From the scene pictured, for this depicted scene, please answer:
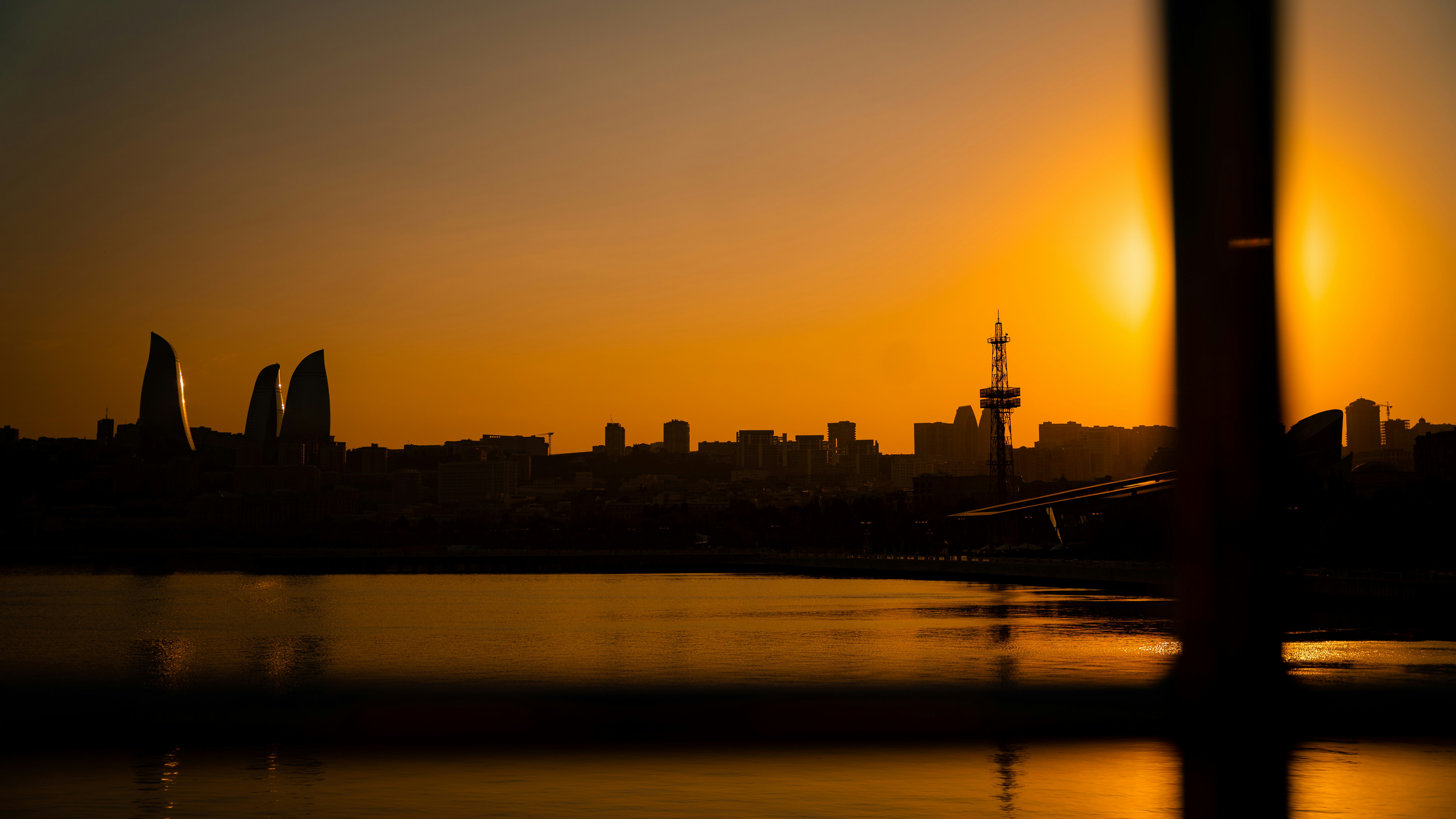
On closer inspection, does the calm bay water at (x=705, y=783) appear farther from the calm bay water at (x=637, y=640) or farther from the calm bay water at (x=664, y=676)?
the calm bay water at (x=637, y=640)

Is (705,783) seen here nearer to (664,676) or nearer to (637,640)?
(664,676)

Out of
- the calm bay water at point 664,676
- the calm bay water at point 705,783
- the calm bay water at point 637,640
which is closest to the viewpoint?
the calm bay water at point 705,783

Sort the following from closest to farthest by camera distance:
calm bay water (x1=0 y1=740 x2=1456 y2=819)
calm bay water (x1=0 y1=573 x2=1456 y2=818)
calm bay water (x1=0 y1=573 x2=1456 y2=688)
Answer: calm bay water (x1=0 y1=740 x2=1456 y2=819), calm bay water (x1=0 y1=573 x2=1456 y2=818), calm bay water (x1=0 y1=573 x2=1456 y2=688)

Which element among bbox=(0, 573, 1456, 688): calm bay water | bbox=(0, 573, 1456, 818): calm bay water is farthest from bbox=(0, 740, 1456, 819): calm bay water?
bbox=(0, 573, 1456, 688): calm bay water

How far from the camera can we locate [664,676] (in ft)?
114

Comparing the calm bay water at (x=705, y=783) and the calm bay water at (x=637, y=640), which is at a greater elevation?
the calm bay water at (x=705, y=783)

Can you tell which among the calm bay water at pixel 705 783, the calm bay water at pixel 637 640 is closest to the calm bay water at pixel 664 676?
the calm bay water at pixel 705 783

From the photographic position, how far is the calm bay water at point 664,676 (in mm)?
18328

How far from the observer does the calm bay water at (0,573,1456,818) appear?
60.1 feet

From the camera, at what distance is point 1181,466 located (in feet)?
173

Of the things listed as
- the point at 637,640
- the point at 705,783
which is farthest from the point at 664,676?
the point at 705,783

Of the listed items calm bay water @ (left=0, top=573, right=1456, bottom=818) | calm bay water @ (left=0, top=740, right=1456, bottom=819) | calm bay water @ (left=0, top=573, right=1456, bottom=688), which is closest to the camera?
calm bay water @ (left=0, top=740, right=1456, bottom=819)

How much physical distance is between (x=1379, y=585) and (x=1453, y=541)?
29.7ft

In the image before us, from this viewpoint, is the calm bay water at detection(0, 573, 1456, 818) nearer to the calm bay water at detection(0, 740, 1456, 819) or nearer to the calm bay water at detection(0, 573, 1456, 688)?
the calm bay water at detection(0, 740, 1456, 819)
